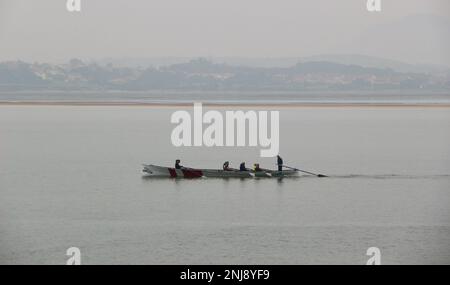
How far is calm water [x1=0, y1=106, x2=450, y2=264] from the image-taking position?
32.7 meters

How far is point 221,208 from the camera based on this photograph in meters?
42.6

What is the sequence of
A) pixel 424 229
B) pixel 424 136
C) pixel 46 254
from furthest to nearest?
pixel 424 136
pixel 424 229
pixel 46 254

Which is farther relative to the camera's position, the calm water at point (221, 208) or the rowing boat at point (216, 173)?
the rowing boat at point (216, 173)

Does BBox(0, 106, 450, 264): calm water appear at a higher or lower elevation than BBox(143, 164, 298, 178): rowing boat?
lower

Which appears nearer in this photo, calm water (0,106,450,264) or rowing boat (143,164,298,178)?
calm water (0,106,450,264)

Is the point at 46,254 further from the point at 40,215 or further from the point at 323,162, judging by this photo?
the point at 323,162

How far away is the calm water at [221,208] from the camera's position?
32.7 m

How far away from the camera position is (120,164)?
62125mm

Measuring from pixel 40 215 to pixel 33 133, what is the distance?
5541 centimetres

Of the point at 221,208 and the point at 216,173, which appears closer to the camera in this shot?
the point at 221,208

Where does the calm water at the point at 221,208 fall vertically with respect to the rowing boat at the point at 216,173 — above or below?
below

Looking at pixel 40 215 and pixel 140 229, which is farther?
pixel 40 215

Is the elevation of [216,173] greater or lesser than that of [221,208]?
greater
